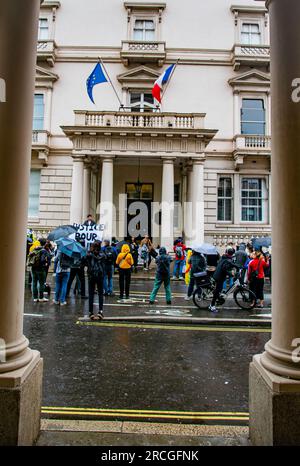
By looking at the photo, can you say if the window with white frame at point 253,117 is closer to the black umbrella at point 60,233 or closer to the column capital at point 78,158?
the column capital at point 78,158

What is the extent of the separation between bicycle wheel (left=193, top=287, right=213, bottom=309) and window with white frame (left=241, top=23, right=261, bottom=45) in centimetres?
A: 2104

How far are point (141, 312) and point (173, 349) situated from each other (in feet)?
9.69

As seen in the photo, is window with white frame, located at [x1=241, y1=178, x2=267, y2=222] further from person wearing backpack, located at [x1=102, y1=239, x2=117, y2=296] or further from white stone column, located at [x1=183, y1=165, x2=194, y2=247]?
person wearing backpack, located at [x1=102, y1=239, x2=117, y2=296]

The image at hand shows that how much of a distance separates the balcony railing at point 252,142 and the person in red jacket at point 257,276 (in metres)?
13.2

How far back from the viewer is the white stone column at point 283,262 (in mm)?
2684

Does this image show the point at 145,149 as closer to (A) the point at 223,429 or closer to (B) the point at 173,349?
(B) the point at 173,349

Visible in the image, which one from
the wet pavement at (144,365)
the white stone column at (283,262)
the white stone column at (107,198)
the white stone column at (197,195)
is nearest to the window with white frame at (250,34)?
the white stone column at (197,195)

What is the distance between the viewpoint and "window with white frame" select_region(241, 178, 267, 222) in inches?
894

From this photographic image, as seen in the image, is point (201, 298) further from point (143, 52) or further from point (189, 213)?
point (143, 52)

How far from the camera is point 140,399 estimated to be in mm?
4094

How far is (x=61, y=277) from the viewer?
9977 millimetres
